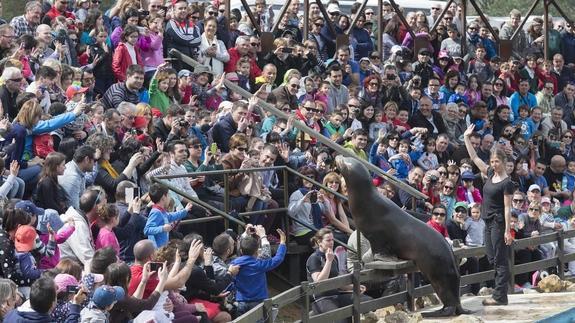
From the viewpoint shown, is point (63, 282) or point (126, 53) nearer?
point (63, 282)

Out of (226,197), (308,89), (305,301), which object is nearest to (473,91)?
(308,89)

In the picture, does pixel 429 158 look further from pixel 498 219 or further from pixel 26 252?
pixel 26 252

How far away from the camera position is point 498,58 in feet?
80.8

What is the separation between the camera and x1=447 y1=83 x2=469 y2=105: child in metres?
22.2

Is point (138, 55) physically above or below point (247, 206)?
above

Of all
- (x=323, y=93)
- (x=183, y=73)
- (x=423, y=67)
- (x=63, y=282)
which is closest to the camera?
(x=63, y=282)

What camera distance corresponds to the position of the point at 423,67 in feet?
73.8

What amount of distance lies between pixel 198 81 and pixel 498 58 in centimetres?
835

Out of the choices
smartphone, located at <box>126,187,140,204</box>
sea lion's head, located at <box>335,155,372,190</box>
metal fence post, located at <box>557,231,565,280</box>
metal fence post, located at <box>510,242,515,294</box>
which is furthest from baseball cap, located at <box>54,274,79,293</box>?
metal fence post, located at <box>557,231,565,280</box>

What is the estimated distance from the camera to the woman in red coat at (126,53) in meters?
17.2

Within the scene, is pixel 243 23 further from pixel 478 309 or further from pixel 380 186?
pixel 478 309

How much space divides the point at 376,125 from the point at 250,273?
709cm

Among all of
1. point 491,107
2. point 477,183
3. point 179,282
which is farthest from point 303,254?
point 491,107

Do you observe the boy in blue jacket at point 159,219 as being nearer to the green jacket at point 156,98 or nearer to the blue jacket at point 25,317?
the blue jacket at point 25,317
